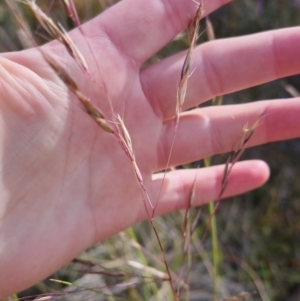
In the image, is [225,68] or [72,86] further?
[225,68]

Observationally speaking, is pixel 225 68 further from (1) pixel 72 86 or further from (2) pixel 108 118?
(1) pixel 72 86

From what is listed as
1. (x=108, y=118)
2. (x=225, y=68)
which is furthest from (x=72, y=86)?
(x=225, y=68)

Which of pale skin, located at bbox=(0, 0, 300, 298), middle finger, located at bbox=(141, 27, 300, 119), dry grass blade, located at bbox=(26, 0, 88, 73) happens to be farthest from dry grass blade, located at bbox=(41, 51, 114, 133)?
middle finger, located at bbox=(141, 27, 300, 119)

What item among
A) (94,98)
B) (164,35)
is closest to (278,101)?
(164,35)

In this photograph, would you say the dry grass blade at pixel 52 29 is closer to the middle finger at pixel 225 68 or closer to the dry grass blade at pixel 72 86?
the dry grass blade at pixel 72 86

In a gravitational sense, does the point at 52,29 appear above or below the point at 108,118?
above

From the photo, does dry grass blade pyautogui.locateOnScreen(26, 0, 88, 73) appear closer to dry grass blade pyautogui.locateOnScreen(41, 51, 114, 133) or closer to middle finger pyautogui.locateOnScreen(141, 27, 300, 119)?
dry grass blade pyautogui.locateOnScreen(41, 51, 114, 133)

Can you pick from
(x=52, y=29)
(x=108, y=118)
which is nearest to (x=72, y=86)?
(x=52, y=29)

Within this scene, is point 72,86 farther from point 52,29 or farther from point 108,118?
point 108,118
